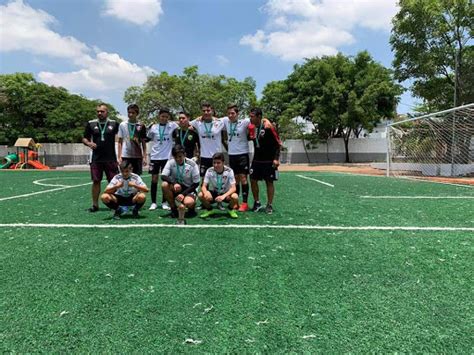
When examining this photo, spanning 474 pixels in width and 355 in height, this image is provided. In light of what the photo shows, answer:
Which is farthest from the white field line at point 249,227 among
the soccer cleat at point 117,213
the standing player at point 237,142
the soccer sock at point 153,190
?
the soccer sock at point 153,190

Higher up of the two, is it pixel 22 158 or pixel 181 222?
pixel 22 158

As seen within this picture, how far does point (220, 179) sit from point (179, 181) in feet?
2.00

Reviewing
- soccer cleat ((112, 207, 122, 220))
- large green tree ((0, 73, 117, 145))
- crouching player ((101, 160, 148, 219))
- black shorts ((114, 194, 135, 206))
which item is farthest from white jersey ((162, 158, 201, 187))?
large green tree ((0, 73, 117, 145))

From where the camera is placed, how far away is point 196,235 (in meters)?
4.32

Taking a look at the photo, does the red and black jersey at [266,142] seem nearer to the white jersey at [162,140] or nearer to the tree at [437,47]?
the white jersey at [162,140]

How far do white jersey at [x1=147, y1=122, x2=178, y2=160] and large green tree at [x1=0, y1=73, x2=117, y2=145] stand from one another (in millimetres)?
29853

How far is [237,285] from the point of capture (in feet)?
9.41

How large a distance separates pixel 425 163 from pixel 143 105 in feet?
71.4

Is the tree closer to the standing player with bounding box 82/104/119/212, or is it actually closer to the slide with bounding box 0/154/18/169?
the standing player with bounding box 82/104/119/212

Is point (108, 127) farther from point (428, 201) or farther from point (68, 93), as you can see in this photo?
point (68, 93)

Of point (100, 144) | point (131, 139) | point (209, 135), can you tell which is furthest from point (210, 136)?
point (100, 144)

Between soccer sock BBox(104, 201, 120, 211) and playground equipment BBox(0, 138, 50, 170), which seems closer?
soccer sock BBox(104, 201, 120, 211)

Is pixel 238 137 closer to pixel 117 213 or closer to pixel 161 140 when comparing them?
pixel 161 140

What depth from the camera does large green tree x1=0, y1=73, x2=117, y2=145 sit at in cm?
3272
